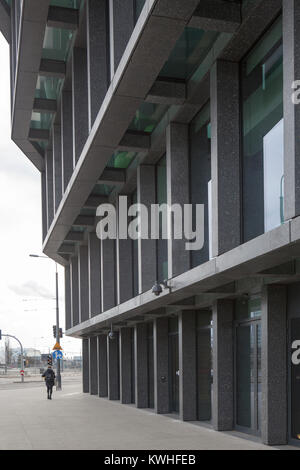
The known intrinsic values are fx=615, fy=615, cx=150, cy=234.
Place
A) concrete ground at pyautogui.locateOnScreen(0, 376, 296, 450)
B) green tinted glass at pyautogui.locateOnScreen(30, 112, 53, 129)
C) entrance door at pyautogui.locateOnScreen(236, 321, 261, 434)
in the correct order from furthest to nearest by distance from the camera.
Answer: green tinted glass at pyautogui.locateOnScreen(30, 112, 53, 129) → entrance door at pyautogui.locateOnScreen(236, 321, 261, 434) → concrete ground at pyautogui.locateOnScreen(0, 376, 296, 450)

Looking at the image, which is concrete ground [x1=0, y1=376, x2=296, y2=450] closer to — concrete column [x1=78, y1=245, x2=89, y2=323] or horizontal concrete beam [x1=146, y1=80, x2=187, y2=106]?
horizontal concrete beam [x1=146, y1=80, x2=187, y2=106]

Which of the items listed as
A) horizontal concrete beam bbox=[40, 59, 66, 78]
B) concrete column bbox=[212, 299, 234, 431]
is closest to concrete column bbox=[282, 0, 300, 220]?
concrete column bbox=[212, 299, 234, 431]

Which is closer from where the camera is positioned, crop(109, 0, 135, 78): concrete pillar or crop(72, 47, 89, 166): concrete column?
crop(109, 0, 135, 78): concrete pillar

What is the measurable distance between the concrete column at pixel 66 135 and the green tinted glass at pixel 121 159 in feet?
10.4

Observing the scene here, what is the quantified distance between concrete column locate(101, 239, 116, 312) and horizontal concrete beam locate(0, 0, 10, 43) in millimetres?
11676

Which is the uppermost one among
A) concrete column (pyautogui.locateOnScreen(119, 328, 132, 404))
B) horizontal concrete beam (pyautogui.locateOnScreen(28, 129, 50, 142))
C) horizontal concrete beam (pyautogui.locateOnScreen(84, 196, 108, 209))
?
horizontal concrete beam (pyautogui.locateOnScreen(28, 129, 50, 142))

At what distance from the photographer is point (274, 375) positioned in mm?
11906

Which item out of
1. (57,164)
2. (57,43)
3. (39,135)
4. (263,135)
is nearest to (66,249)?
(39,135)

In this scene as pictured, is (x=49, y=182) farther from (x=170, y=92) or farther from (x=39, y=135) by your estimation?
(x=170, y=92)

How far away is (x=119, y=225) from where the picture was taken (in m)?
23.6

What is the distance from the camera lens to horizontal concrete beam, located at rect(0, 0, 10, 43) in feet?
90.9

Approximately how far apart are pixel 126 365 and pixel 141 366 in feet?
8.88

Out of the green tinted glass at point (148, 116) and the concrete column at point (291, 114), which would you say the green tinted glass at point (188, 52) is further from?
the concrete column at point (291, 114)
